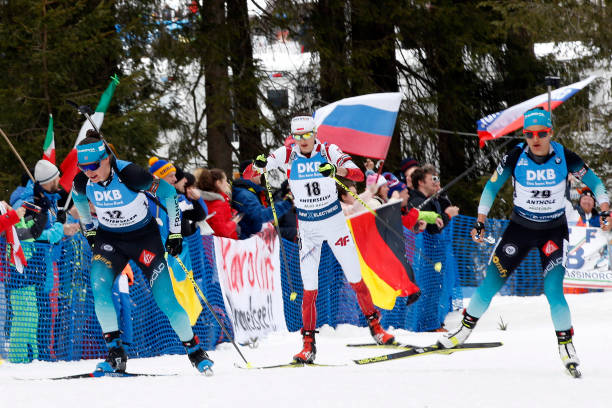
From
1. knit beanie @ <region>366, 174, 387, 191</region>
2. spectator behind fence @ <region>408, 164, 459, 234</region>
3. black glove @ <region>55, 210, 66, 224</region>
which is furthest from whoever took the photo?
spectator behind fence @ <region>408, 164, 459, 234</region>

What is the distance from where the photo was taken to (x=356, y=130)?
10945mm

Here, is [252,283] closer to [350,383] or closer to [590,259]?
[350,383]

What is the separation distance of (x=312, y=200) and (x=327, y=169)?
1.61 feet

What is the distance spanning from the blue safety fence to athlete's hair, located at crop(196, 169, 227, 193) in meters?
0.66

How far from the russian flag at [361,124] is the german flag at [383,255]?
81 centimetres

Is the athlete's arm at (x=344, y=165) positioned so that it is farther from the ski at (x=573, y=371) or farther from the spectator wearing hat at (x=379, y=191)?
the spectator wearing hat at (x=379, y=191)

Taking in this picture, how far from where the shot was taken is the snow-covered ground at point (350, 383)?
561cm

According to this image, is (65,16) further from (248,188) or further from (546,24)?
(546,24)

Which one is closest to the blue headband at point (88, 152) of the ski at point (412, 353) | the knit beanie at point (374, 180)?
the ski at point (412, 353)

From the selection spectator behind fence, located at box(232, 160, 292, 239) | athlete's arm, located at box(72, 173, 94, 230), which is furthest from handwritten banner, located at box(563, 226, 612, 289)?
athlete's arm, located at box(72, 173, 94, 230)

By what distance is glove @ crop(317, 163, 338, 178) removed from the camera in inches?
310

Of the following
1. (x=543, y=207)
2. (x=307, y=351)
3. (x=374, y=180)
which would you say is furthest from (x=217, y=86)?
(x=543, y=207)

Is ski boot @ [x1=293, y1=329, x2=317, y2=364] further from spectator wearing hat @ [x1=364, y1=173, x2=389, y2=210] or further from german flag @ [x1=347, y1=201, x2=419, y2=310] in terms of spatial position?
spectator wearing hat @ [x1=364, y1=173, x2=389, y2=210]

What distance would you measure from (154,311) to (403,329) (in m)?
3.78
